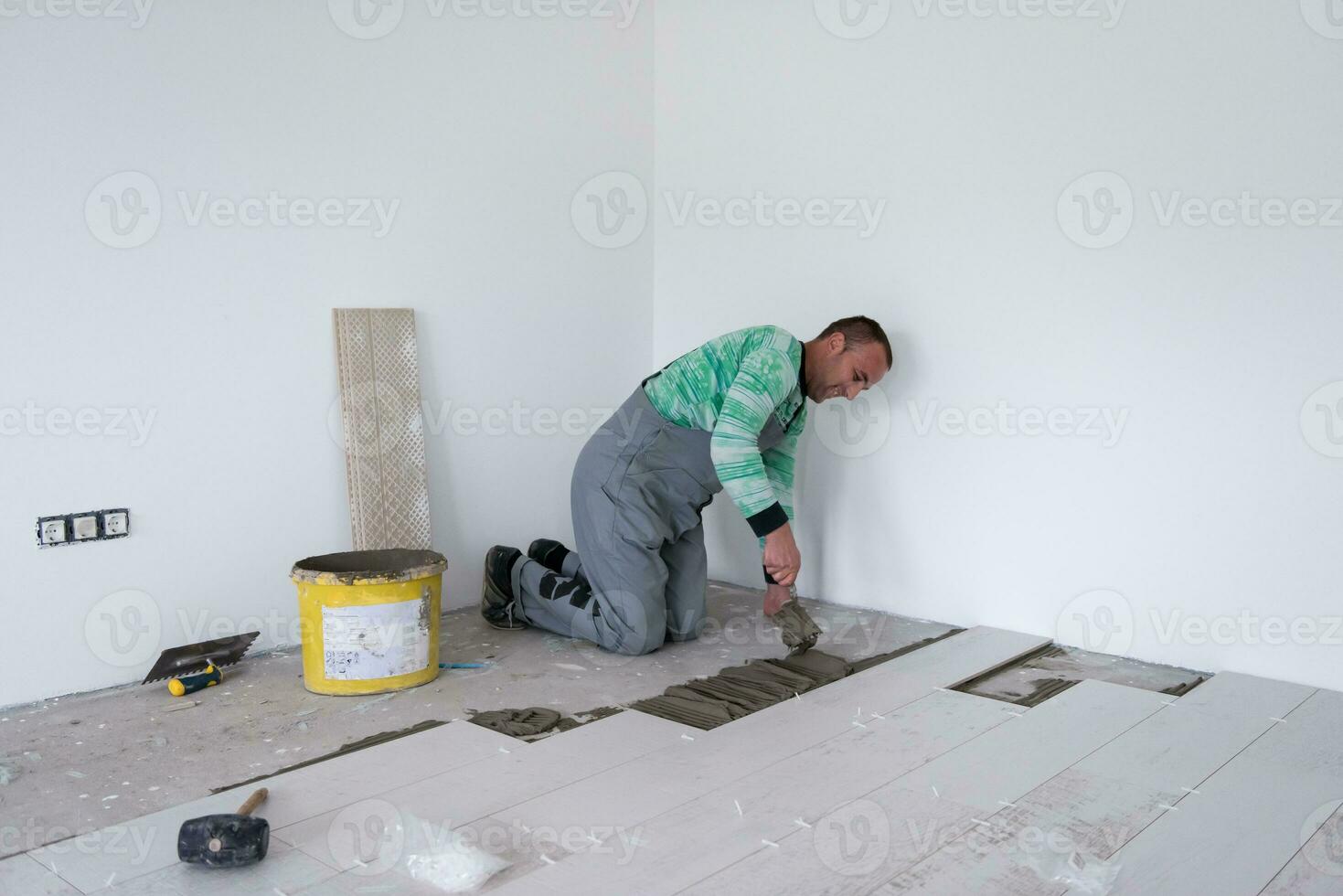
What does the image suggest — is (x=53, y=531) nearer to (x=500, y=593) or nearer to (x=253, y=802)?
(x=253, y=802)

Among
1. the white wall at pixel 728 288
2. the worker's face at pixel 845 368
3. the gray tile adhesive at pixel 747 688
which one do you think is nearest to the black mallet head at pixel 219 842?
the gray tile adhesive at pixel 747 688

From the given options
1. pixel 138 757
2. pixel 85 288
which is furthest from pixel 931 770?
pixel 85 288

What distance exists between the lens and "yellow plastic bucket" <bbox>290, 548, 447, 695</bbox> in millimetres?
2754

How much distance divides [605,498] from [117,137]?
5.59 ft

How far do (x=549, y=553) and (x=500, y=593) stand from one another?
23 centimetres

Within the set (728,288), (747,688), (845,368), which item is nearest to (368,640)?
(747,688)

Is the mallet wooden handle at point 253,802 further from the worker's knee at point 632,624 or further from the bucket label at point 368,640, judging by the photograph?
the worker's knee at point 632,624

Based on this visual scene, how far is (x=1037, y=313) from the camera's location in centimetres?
327

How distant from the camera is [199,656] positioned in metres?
2.93

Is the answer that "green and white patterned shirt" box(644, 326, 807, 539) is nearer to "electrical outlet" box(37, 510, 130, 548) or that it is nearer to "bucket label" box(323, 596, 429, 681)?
"bucket label" box(323, 596, 429, 681)

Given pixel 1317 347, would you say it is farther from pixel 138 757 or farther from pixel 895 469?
pixel 138 757

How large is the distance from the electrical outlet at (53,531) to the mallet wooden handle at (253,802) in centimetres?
113

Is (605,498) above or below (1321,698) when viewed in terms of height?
above

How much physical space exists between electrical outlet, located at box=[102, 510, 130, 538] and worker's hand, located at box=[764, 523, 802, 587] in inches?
70.8
